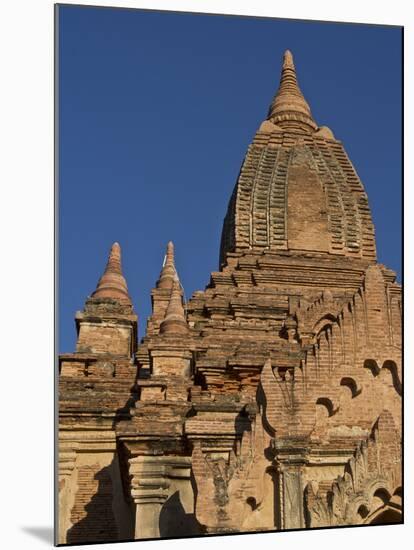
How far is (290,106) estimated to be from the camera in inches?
853

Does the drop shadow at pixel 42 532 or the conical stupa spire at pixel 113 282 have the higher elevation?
the conical stupa spire at pixel 113 282

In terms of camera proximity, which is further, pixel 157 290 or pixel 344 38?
pixel 157 290

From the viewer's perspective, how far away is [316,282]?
1834 centimetres

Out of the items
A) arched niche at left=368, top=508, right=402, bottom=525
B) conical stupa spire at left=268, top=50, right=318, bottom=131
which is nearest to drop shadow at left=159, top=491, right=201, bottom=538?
arched niche at left=368, top=508, right=402, bottom=525

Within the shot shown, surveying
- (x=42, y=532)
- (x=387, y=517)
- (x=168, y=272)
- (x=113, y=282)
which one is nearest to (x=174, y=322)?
(x=42, y=532)

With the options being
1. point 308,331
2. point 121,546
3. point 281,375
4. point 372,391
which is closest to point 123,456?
point 121,546

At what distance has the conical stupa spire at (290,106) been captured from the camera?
2134cm

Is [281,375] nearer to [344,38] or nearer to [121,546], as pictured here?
[121,546]

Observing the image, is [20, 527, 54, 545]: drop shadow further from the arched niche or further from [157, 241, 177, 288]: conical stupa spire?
[157, 241, 177, 288]: conical stupa spire

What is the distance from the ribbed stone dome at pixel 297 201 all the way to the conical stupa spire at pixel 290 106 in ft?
2.09

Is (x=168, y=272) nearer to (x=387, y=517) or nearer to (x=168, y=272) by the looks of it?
(x=168, y=272)

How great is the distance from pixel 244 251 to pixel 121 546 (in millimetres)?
7953

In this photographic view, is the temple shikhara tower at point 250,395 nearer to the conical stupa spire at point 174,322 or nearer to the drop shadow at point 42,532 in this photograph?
the conical stupa spire at point 174,322

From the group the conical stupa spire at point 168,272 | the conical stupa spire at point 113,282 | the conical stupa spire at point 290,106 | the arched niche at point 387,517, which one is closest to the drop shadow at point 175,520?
the arched niche at point 387,517
